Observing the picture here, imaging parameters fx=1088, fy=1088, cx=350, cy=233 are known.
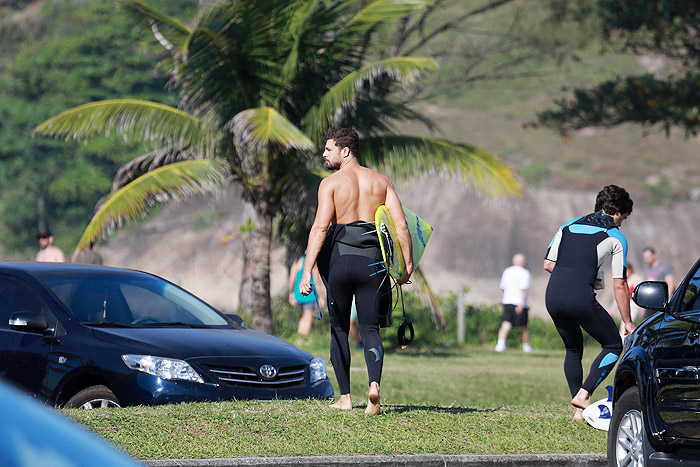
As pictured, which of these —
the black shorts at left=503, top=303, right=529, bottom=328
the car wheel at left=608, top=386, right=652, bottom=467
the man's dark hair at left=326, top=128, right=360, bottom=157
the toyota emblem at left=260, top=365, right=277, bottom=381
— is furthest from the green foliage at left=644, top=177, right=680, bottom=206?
the car wheel at left=608, top=386, right=652, bottom=467

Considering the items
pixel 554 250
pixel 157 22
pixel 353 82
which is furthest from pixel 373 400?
pixel 157 22

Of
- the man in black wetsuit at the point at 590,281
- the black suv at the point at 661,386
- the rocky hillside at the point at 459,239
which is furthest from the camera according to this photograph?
the rocky hillside at the point at 459,239

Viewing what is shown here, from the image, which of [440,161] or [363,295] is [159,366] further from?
→ [440,161]

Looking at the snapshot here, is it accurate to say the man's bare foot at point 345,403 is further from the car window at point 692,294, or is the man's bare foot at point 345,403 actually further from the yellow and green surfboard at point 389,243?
the car window at point 692,294

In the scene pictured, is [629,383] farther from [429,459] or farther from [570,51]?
[570,51]

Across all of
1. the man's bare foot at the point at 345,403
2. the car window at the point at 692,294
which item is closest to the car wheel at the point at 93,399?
the man's bare foot at the point at 345,403

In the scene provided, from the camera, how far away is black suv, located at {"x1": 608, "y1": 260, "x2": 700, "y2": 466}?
17.8 ft

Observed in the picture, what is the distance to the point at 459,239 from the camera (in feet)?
213

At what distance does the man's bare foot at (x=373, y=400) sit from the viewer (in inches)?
298

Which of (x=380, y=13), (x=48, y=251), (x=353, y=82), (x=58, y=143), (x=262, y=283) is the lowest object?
(x=262, y=283)

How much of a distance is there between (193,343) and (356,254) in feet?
5.19

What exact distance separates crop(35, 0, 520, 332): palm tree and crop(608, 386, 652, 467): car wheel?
35.2 feet

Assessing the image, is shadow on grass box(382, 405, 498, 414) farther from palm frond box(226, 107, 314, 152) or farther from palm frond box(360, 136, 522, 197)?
palm frond box(360, 136, 522, 197)

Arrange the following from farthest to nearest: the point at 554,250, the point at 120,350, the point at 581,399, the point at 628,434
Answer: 1. the point at 554,250
2. the point at 581,399
3. the point at 120,350
4. the point at 628,434
